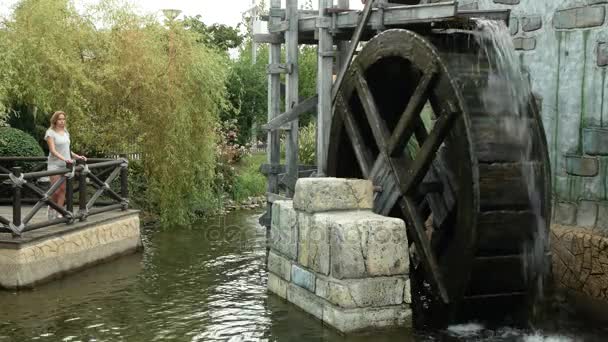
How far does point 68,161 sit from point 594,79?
5.43m

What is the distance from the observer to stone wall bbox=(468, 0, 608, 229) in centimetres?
674

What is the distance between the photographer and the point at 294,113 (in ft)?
28.2

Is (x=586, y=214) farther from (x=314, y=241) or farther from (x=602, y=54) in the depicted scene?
(x=314, y=241)

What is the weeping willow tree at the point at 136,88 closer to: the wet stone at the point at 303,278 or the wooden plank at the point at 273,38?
the wooden plank at the point at 273,38

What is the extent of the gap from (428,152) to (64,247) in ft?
13.6

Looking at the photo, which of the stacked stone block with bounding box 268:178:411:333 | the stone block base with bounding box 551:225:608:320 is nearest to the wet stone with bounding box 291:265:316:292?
the stacked stone block with bounding box 268:178:411:333

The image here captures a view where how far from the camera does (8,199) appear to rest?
1065cm

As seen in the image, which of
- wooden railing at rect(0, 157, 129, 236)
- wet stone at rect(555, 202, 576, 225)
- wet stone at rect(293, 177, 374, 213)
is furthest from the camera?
wooden railing at rect(0, 157, 129, 236)

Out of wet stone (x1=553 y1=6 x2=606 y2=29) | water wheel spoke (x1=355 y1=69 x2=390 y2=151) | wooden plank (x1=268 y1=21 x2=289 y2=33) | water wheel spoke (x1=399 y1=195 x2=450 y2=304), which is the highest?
wooden plank (x1=268 y1=21 x2=289 y2=33)

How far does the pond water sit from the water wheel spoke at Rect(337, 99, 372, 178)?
151cm

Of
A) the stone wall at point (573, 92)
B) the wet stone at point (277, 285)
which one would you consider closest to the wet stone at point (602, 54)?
→ the stone wall at point (573, 92)

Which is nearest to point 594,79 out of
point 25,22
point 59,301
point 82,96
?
point 59,301

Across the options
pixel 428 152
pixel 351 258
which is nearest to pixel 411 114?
pixel 428 152

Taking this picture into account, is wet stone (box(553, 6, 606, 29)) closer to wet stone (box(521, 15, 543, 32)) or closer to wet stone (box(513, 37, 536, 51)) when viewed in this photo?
wet stone (box(521, 15, 543, 32))
